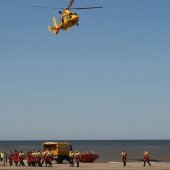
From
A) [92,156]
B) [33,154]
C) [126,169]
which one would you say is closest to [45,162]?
[33,154]

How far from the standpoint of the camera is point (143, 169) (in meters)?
37.9

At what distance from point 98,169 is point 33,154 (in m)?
7.17

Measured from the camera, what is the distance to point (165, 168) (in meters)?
39.0

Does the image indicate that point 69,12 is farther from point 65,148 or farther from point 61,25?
point 65,148

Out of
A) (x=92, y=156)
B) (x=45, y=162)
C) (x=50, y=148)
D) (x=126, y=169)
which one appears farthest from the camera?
(x=92, y=156)

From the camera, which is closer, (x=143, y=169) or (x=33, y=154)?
(x=143, y=169)

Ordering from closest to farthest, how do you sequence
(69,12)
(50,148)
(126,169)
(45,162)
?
(69,12) < (126,169) < (45,162) < (50,148)

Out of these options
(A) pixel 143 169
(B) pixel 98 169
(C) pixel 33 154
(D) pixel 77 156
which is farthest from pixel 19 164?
(A) pixel 143 169

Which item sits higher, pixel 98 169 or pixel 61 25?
pixel 61 25

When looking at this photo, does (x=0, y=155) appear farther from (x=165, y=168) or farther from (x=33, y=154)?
(x=165, y=168)

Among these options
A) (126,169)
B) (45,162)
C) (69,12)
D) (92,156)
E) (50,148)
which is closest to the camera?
(69,12)

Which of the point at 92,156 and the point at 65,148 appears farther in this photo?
the point at 92,156

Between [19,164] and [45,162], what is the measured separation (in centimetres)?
359

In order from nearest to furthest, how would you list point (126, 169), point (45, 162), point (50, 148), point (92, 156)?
1. point (126, 169)
2. point (45, 162)
3. point (50, 148)
4. point (92, 156)
